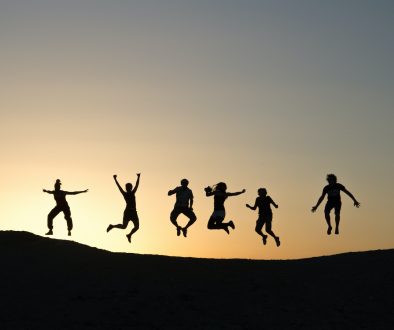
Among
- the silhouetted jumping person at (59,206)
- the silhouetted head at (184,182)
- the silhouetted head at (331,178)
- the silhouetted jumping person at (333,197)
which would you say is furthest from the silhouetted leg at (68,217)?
the silhouetted head at (331,178)

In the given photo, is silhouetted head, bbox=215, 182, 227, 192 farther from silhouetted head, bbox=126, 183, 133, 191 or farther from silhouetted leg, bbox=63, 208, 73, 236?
silhouetted leg, bbox=63, 208, 73, 236

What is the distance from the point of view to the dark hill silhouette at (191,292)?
18.2 metres

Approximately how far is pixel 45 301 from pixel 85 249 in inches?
241

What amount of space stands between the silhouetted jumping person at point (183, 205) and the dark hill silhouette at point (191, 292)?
97.3 inches

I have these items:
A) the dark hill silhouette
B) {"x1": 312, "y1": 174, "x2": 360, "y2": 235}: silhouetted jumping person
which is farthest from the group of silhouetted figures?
the dark hill silhouette

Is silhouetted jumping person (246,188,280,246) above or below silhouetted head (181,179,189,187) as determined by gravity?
below

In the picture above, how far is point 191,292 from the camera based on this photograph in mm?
20109

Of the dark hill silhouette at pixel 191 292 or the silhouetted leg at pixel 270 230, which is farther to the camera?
the silhouetted leg at pixel 270 230

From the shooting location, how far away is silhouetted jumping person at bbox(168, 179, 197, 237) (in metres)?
25.8

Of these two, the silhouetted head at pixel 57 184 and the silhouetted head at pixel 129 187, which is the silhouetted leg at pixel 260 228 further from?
the silhouetted head at pixel 57 184

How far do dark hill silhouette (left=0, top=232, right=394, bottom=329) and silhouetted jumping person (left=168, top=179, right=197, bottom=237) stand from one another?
247 cm

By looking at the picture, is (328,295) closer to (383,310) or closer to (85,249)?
(383,310)

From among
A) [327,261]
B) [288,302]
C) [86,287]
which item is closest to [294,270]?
[327,261]

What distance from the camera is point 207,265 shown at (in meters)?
23.0
